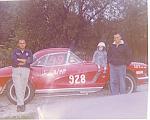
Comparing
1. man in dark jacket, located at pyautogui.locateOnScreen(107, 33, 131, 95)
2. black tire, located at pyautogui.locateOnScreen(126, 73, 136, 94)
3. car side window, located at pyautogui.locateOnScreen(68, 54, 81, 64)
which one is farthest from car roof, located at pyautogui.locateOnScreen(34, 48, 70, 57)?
black tire, located at pyautogui.locateOnScreen(126, 73, 136, 94)

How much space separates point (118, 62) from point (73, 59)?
16.3 inches

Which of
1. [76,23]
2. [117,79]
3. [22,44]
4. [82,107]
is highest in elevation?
[76,23]

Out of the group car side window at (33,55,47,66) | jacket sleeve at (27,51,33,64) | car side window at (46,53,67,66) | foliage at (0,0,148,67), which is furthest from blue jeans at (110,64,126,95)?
→ jacket sleeve at (27,51,33,64)

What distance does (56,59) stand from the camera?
229 inches

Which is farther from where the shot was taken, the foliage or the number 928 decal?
the number 928 decal

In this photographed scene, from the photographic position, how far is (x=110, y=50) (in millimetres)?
5805

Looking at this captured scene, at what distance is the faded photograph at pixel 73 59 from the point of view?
18.9ft

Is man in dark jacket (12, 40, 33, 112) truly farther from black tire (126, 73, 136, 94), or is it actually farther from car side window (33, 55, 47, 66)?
black tire (126, 73, 136, 94)

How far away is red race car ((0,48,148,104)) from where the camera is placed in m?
5.80

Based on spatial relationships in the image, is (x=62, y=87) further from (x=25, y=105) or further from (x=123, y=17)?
(x=123, y=17)

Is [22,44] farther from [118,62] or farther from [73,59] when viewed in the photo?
[118,62]

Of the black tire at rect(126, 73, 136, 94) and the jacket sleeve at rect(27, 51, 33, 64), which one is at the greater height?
the jacket sleeve at rect(27, 51, 33, 64)

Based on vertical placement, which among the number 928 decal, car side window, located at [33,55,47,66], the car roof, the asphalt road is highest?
the car roof

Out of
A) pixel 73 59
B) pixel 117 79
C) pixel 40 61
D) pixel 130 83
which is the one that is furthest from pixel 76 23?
pixel 130 83
